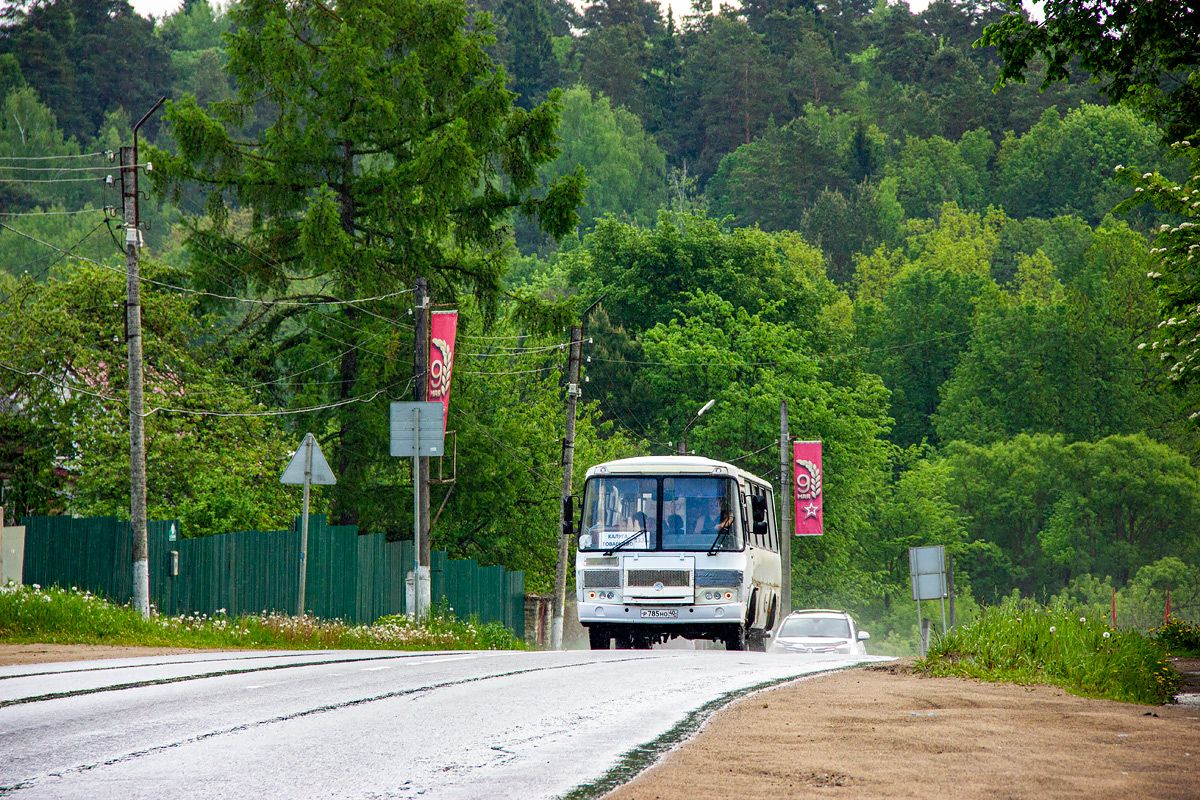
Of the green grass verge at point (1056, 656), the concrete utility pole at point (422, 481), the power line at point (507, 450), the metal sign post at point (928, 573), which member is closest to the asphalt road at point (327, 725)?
the green grass verge at point (1056, 656)

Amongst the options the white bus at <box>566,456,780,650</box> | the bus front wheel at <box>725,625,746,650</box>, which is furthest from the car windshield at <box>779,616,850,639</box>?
the white bus at <box>566,456,780,650</box>

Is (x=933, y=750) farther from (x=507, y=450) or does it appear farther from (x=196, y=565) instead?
(x=507, y=450)

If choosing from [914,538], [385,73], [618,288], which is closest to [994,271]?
[914,538]

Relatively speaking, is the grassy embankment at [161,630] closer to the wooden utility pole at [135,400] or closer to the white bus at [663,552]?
the wooden utility pole at [135,400]

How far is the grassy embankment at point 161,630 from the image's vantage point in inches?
794

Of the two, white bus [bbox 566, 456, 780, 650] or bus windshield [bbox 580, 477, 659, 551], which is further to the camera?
bus windshield [bbox 580, 477, 659, 551]

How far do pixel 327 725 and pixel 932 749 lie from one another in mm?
3984

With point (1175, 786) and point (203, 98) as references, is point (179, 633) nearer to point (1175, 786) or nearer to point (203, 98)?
point (1175, 786)

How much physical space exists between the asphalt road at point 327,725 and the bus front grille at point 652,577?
21.4 feet

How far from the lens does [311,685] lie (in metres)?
12.5

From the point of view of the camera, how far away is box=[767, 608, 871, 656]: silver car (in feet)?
89.0

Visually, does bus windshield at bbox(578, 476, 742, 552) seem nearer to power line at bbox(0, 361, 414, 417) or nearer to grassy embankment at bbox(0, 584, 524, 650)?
grassy embankment at bbox(0, 584, 524, 650)

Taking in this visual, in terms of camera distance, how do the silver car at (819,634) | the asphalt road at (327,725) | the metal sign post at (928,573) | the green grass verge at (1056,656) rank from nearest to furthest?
1. the asphalt road at (327,725)
2. the green grass verge at (1056,656)
3. the metal sign post at (928,573)
4. the silver car at (819,634)

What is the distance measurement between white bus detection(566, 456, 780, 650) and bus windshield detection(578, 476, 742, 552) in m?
0.02
